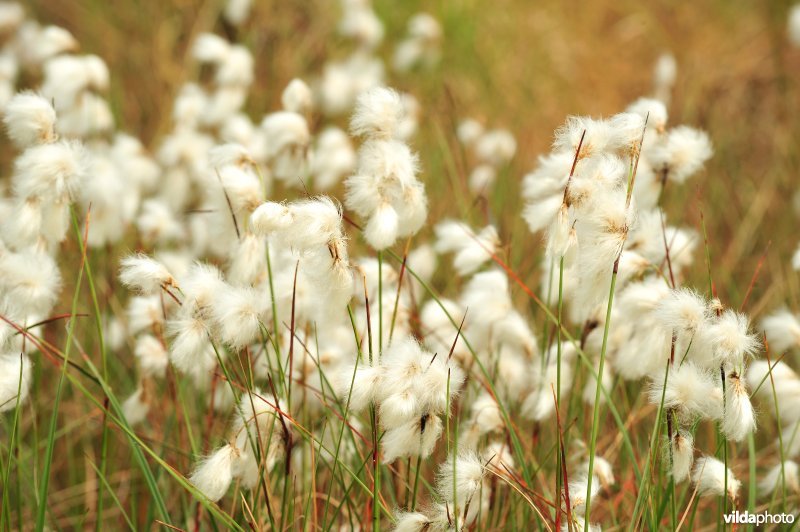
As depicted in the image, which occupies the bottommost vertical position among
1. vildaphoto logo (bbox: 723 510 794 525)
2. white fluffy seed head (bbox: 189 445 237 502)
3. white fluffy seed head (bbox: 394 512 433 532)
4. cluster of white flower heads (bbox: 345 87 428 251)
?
white fluffy seed head (bbox: 394 512 433 532)

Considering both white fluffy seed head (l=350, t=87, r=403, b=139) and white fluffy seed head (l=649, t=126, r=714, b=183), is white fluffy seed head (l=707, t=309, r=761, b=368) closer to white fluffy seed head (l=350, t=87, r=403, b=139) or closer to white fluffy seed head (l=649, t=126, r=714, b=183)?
white fluffy seed head (l=649, t=126, r=714, b=183)

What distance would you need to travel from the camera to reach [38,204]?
68.6 inches

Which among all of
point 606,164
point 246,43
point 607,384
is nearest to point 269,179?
point 246,43

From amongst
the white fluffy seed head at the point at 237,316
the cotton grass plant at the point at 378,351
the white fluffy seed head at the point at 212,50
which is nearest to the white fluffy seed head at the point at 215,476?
the cotton grass plant at the point at 378,351

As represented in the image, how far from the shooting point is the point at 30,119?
1756 mm

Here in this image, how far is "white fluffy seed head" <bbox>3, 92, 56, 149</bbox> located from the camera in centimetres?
175

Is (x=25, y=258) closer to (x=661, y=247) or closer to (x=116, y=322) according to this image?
(x=116, y=322)

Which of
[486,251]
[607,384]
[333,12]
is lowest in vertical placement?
[607,384]

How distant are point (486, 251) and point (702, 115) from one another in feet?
9.86

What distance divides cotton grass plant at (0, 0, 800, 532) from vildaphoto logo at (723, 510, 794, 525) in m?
0.05

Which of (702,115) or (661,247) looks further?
(702,115)

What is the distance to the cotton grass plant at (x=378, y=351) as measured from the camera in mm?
1452

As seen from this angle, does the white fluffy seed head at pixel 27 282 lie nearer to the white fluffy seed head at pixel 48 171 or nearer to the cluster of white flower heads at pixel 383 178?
the white fluffy seed head at pixel 48 171

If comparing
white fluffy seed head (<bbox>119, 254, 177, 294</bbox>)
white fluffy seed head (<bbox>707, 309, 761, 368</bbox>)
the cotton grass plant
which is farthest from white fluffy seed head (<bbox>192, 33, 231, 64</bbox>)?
white fluffy seed head (<bbox>707, 309, 761, 368</bbox>)
